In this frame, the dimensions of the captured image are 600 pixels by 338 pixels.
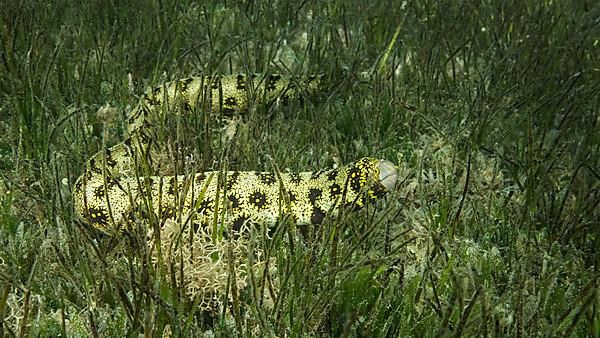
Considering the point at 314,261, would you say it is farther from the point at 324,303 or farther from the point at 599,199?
the point at 599,199

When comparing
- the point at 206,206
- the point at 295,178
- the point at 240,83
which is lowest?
the point at 206,206

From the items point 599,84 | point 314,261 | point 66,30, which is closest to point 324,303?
point 314,261

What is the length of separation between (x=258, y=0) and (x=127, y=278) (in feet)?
13.4

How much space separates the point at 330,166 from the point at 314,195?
2.66ft

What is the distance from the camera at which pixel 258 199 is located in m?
3.52

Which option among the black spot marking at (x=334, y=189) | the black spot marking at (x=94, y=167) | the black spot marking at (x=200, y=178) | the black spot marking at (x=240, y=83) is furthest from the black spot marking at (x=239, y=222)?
the black spot marking at (x=240, y=83)

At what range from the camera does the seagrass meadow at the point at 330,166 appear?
2693mm

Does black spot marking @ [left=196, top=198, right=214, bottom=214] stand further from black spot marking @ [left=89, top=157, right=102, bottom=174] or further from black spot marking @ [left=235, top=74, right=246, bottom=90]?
black spot marking @ [left=235, top=74, right=246, bottom=90]

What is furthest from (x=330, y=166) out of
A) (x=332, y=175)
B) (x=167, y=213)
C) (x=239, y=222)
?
(x=167, y=213)

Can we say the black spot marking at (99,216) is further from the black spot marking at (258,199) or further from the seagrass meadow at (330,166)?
the black spot marking at (258,199)

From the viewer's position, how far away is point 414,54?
18.6ft

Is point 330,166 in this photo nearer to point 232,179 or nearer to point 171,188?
point 232,179

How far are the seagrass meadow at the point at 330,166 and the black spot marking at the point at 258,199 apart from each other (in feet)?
0.53

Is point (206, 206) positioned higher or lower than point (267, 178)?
lower
